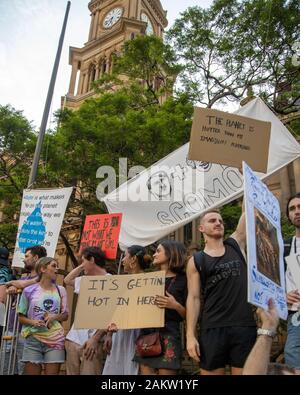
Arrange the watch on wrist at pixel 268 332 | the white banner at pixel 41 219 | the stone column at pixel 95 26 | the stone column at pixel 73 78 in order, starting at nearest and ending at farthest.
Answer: the watch on wrist at pixel 268 332 < the white banner at pixel 41 219 < the stone column at pixel 73 78 < the stone column at pixel 95 26

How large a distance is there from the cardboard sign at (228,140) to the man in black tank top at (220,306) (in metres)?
0.91

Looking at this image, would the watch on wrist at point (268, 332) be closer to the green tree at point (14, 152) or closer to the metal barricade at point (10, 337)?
the metal barricade at point (10, 337)

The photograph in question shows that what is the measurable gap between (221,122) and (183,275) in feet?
5.46

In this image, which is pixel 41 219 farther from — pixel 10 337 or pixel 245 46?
pixel 245 46

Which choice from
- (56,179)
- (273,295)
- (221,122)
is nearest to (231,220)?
(56,179)

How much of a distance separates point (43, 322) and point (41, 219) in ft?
8.39

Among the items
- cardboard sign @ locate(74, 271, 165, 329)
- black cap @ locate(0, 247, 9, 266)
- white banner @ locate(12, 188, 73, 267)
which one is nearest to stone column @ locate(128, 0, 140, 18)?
white banner @ locate(12, 188, 73, 267)

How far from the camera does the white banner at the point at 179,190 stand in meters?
4.51

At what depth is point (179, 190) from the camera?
4.81 metres

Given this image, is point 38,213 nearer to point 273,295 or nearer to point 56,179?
point 273,295

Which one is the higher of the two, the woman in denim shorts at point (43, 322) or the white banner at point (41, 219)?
the white banner at point (41, 219)

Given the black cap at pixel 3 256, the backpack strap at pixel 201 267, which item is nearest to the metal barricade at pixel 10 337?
the black cap at pixel 3 256

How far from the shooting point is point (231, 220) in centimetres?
1034

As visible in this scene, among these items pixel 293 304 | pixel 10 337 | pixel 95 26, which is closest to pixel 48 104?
pixel 10 337
